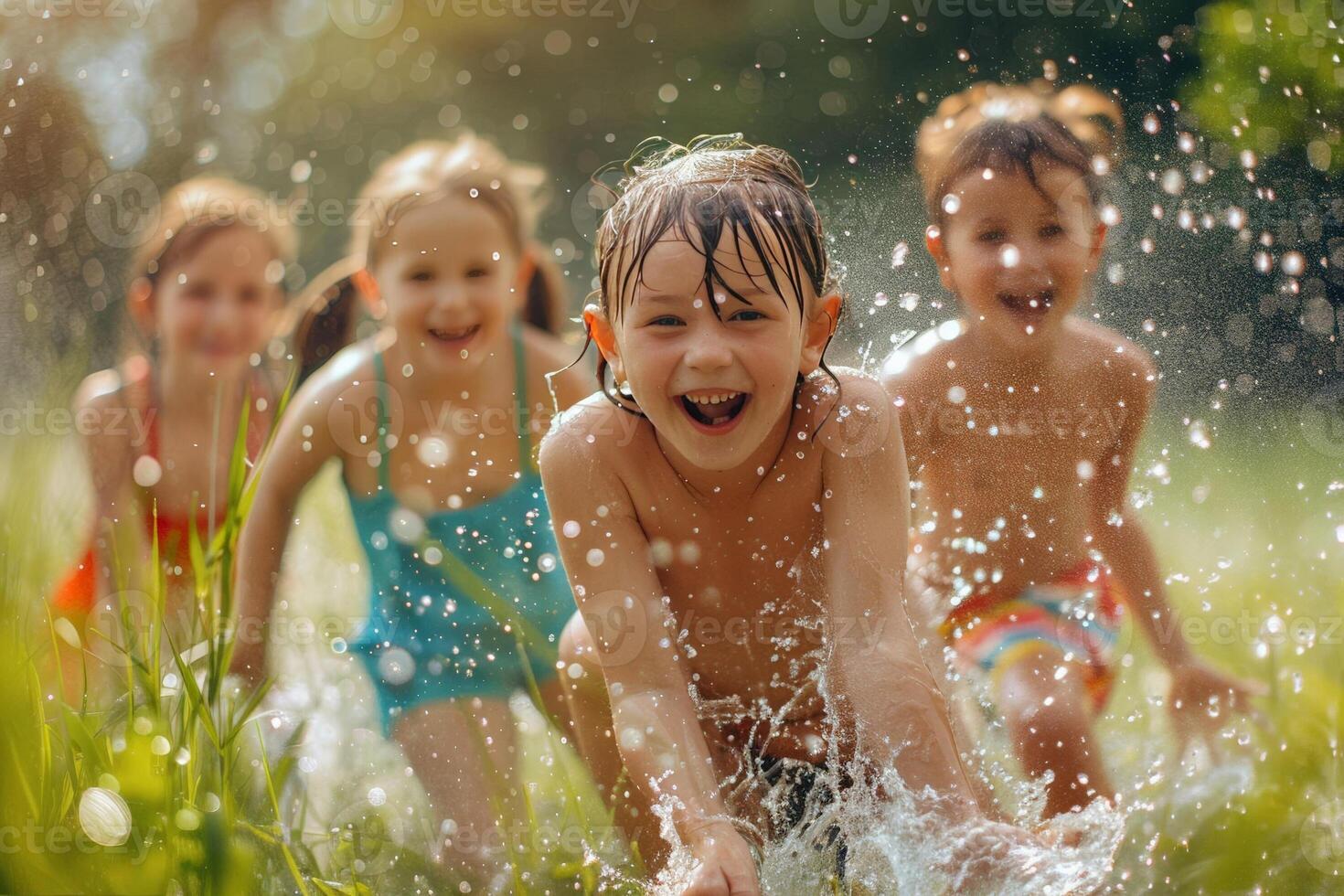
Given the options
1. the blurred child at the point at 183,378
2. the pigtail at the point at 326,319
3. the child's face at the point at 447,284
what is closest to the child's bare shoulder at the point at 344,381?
the child's face at the point at 447,284

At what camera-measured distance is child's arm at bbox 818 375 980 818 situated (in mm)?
1987

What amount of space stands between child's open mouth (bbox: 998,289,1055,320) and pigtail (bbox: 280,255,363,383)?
5.79 ft

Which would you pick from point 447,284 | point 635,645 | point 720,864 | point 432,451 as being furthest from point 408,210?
point 720,864

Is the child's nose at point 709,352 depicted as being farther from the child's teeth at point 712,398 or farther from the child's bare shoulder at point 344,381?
the child's bare shoulder at point 344,381

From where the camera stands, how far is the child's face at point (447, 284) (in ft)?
11.0

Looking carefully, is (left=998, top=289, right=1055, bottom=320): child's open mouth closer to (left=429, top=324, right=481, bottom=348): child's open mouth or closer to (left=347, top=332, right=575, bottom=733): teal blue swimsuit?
(left=347, top=332, right=575, bottom=733): teal blue swimsuit

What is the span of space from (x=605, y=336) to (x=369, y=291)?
1.52 metres

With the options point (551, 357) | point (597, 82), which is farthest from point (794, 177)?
point (597, 82)

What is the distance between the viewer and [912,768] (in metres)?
1.99

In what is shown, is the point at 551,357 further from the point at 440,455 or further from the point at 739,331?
the point at 739,331

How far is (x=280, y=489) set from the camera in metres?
3.23

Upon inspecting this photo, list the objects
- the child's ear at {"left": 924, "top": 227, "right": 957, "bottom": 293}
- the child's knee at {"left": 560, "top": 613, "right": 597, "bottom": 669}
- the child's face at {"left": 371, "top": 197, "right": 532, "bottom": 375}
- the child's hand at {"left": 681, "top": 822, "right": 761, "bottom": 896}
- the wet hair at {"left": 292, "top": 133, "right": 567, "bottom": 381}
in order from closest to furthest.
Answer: the child's hand at {"left": 681, "top": 822, "right": 761, "bottom": 896} → the child's knee at {"left": 560, "top": 613, "right": 597, "bottom": 669} → the child's ear at {"left": 924, "top": 227, "right": 957, "bottom": 293} → the child's face at {"left": 371, "top": 197, "right": 532, "bottom": 375} → the wet hair at {"left": 292, "top": 133, "right": 567, "bottom": 381}

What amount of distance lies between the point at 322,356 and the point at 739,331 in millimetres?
1985

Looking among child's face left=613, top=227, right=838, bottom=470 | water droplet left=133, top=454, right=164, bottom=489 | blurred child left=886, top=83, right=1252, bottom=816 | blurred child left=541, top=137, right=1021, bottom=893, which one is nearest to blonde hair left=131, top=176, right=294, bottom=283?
water droplet left=133, top=454, right=164, bottom=489
